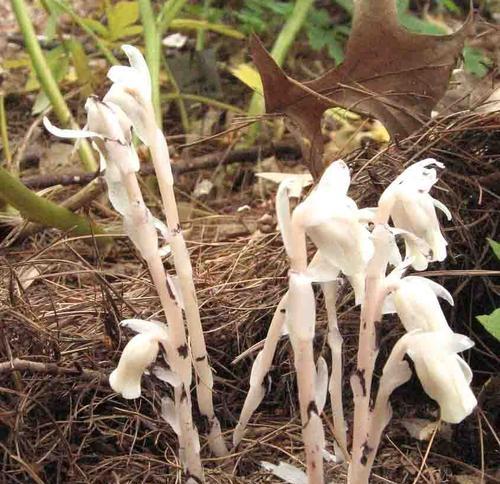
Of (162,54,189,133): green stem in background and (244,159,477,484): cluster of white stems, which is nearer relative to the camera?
(244,159,477,484): cluster of white stems

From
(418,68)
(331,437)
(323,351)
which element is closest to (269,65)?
(418,68)

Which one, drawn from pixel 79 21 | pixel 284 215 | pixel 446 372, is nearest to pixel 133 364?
pixel 284 215

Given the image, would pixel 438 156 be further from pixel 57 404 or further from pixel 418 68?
pixel 57 404

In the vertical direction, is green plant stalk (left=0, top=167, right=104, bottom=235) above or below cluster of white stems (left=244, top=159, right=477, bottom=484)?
below

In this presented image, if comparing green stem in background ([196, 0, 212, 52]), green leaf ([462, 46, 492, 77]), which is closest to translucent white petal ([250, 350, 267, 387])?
green leaf ([462, 46, 492, 77])

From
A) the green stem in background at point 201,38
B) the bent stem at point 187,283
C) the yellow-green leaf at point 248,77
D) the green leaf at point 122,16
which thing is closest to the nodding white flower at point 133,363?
the bent stem at point 187,283

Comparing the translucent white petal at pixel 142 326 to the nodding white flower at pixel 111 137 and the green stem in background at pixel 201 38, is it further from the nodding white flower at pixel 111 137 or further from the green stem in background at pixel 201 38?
the green stem in background at pixel 201 38

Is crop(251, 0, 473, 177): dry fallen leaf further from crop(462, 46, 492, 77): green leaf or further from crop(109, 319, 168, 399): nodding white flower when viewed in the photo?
crop(109, 319, 168, 399): nodding white flower
